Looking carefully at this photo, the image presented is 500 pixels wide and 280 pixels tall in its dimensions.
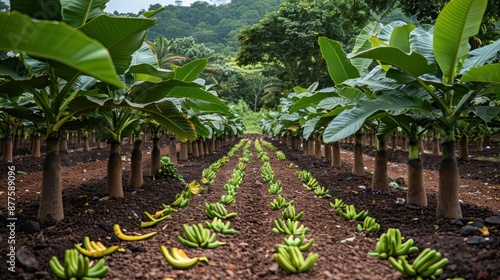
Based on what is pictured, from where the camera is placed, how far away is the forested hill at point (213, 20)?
5484 centimetres

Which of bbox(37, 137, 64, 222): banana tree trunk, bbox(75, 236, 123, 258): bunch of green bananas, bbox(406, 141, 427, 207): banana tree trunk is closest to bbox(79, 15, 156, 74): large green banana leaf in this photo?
bbox(37, 137, 64, 222): banana tree trunk

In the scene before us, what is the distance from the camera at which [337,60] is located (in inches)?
166

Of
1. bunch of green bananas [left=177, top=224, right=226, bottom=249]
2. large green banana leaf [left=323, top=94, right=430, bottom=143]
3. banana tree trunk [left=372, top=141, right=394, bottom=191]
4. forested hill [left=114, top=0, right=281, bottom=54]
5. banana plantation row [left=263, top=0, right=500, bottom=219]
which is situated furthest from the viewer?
forested hill [left=114, top=0, right=281, bottom=54]

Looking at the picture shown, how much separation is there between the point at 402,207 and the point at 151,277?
2.62 metres

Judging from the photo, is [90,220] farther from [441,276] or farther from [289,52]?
[289,52]

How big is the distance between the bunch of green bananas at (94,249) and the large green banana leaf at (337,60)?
10.2 feet

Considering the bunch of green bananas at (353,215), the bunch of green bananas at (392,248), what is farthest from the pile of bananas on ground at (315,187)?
the bunch of green bananas at (392,248)

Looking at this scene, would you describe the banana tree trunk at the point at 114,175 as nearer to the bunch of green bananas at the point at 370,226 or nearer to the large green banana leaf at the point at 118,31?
the large green banana leaf at the point at 118,31

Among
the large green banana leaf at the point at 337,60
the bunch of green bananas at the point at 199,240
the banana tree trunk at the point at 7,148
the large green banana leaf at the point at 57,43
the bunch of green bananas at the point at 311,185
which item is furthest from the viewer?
the banana tree trunk at the point at 7,148

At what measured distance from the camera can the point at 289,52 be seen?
60.6 feet

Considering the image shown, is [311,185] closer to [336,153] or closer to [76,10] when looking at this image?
[336,153]

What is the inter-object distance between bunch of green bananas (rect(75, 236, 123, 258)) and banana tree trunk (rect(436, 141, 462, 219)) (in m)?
2.68

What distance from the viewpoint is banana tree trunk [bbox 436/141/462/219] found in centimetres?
295

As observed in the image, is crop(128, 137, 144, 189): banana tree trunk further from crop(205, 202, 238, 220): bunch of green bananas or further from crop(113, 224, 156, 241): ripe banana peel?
crop(113, 224, 156, 241): ripe banana peel
